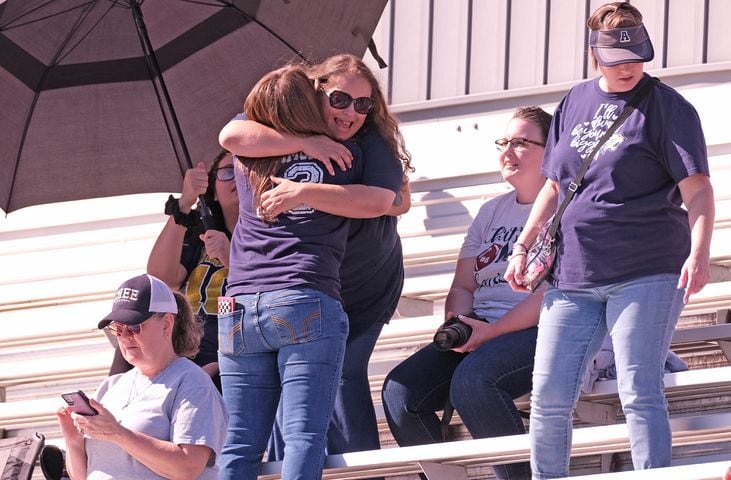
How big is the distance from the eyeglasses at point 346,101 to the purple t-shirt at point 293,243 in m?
0.11

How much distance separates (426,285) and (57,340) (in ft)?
5.08

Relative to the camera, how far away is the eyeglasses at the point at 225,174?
183 inches

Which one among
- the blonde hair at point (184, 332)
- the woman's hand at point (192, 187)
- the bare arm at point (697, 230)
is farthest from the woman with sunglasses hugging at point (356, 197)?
the bare arm at point (697, 230)

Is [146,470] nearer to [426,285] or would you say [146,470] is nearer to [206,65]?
[206,65]

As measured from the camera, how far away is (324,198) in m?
3.91

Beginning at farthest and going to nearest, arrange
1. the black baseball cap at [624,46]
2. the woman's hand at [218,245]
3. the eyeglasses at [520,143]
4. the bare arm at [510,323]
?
1. the eyeglasses at [520,143]
2. the woman's hand at [218,245]
3. the bare arm at [510,323]
4. the black baseball cap at [624,46]

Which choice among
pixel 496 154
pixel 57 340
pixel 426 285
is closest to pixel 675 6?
pixel 496 154

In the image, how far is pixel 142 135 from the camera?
4934 mm

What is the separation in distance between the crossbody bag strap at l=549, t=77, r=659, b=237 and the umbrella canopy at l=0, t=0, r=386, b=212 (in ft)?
3.96

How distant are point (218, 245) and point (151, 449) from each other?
3.23 ft

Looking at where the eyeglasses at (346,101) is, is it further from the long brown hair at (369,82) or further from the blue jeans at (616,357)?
the blue jeans at (616,357)

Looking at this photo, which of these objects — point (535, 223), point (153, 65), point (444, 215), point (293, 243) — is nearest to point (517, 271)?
point (535, 223)

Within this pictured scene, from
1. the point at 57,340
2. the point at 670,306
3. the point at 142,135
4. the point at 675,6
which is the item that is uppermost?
the point at 675,6

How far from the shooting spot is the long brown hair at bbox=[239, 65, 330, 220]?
3998 mm
